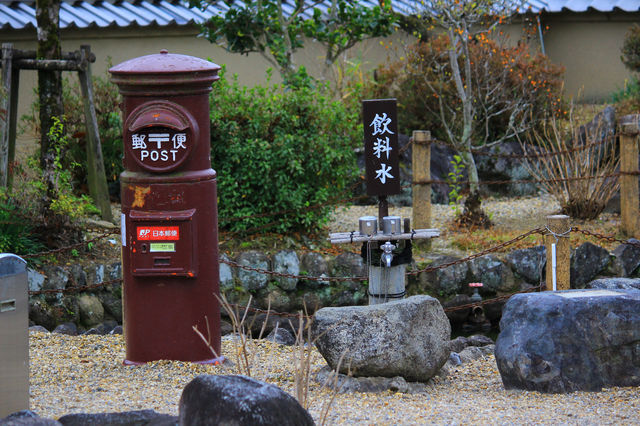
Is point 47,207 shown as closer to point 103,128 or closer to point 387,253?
point 103,128

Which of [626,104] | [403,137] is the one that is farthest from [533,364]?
[626,104]

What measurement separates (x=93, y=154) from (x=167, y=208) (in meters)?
4.25

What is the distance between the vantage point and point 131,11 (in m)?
14.3

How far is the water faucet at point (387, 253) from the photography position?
20.0 feet

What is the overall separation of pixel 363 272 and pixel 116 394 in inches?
160

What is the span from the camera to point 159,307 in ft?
17.7

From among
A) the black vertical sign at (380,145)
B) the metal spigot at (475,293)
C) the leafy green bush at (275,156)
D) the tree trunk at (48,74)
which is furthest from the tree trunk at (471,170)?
the tree trunk at (48,74)

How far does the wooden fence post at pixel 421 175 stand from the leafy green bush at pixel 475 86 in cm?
292

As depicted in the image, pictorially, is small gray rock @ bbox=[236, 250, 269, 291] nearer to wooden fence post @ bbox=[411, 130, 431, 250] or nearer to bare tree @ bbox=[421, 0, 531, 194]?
wooden fence post @ bbox=[411, 130, 431, 250]

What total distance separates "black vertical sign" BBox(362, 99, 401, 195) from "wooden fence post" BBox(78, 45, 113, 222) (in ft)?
12.4

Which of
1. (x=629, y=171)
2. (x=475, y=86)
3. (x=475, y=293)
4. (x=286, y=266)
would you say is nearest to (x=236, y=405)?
(x=286, y=266)

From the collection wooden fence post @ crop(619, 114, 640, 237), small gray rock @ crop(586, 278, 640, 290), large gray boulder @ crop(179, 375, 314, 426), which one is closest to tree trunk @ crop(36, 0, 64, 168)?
small gray rock @ crop(586, 278, 640, 290)

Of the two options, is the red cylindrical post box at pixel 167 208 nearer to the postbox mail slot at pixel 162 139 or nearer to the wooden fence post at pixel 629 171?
the postbox mail slot at pixel 162 139

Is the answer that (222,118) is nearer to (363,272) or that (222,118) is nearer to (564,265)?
(363,272)
